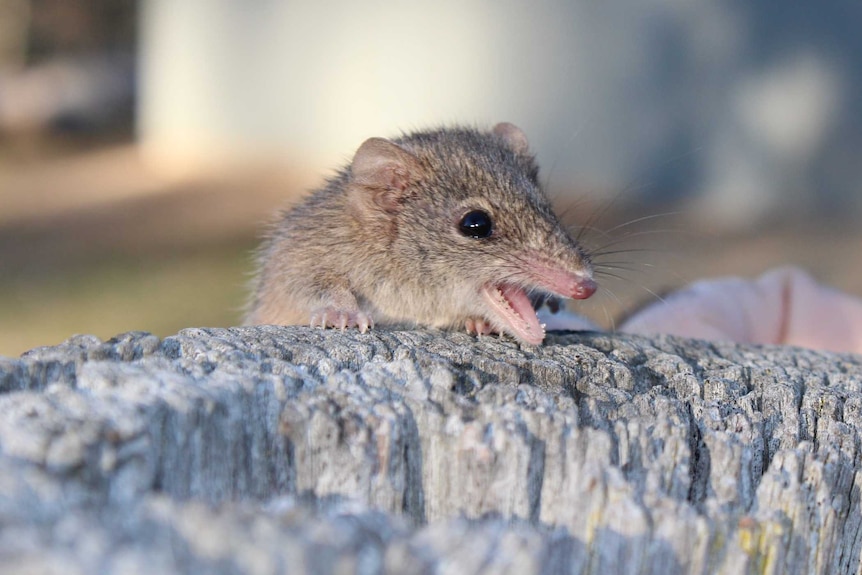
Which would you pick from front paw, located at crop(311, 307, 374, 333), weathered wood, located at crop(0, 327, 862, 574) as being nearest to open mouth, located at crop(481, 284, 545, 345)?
front paw, located at crop(311, 307, 374, 333)

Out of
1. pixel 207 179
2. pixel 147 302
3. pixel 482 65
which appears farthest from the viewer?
pixel 207 179

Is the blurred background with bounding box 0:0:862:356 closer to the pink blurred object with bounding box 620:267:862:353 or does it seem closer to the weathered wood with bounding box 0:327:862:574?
the pink blurred object with bounding box 620:267:862:353

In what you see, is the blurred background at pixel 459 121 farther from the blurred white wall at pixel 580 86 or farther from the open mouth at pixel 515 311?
the open mouth at pixel 515 311

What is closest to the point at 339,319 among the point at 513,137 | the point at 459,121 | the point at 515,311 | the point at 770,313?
the point at 515,311

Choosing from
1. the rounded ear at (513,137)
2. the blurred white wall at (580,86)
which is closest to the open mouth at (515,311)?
the rounded ear at (513,137)

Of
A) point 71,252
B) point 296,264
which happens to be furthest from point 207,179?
point 296,264

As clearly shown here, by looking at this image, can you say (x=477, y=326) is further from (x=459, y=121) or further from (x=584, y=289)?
(x=459, y=121)

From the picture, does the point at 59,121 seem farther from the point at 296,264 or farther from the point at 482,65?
the point at 296,264
